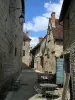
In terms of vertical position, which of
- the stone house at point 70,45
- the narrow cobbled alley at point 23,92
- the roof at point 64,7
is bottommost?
the narrow cobbled alley at point 23,92

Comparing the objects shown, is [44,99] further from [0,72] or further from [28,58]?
[28,58]

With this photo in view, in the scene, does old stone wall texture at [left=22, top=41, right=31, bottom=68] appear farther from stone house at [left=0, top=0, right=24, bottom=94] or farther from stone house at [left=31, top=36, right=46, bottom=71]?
stone house at [left=0, top=0, right=24, bottom=94]

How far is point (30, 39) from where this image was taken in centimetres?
5506

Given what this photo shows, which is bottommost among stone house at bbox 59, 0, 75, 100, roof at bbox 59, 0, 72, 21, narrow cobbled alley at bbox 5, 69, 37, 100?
narrow cobbled alley at bbox 5, 69, 37, 100

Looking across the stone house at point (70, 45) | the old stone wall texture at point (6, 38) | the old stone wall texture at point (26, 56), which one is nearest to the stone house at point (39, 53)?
the old stone wall texture at point (26, 56)

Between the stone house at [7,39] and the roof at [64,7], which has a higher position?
the roof at [64,7]

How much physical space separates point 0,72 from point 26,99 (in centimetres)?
279

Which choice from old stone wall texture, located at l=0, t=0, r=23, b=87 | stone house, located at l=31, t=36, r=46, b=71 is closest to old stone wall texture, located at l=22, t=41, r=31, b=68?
stone house, located at l=31, t=36, r=46, b=71

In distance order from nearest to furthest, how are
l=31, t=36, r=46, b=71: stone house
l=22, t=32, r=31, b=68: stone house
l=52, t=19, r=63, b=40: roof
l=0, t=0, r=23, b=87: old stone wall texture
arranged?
l=0, t=0, r=23, b=87: old stone wall texture → l=52, t=19, r=63, b=40: roof → l=31, t=36, r=46, b=71: stone house → l=22, t=32, r=31, b=68: stone house

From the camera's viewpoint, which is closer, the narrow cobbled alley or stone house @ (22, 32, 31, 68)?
the narrow cobbled alley

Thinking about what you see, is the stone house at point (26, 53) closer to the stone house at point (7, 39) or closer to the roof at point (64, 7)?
the stone house at point (7, 39)

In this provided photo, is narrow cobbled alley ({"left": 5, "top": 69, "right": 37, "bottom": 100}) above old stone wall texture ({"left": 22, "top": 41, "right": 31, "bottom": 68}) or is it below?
below

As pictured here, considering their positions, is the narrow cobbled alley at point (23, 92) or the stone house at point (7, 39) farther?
the narrow cobbled alley at point (23, 92)

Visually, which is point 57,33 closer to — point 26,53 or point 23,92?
point 23,92
